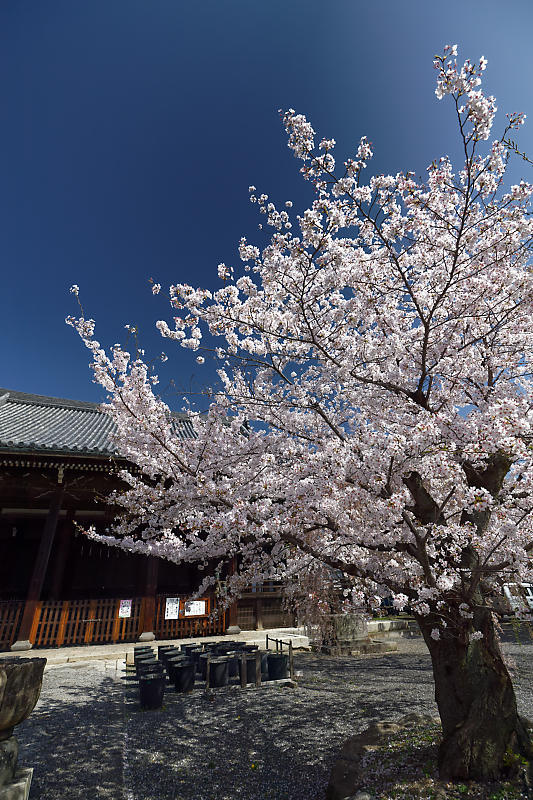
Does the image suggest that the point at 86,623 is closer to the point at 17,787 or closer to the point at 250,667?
the point at 250,667

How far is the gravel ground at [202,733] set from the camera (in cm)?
429

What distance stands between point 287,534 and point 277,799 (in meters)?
2.69

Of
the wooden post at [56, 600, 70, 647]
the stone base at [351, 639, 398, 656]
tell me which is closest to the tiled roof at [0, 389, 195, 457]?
the wooden post at [56, 600, 70, 647]

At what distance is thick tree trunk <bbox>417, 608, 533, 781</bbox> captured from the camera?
151 inches

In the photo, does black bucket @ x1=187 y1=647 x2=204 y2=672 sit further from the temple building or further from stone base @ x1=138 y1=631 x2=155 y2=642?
stone base @ x1=138 y1=631 x2=155 y2=642

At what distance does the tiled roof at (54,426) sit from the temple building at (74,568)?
0.05 metres

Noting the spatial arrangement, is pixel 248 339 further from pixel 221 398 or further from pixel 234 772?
pixel 234 772

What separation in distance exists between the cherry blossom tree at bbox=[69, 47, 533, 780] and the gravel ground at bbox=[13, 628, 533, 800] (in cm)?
216

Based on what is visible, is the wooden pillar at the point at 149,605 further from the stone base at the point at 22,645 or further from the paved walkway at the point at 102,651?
the stone base at the point at 22,645

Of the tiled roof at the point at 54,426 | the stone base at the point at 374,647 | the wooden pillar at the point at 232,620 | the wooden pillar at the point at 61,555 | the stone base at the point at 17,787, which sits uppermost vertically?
the tiled roof at the point at 54,426

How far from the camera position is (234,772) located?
462 cm

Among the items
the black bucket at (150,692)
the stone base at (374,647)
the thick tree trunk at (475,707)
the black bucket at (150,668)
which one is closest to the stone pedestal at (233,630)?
the stone base at (374,647)

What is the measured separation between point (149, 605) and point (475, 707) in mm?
10190

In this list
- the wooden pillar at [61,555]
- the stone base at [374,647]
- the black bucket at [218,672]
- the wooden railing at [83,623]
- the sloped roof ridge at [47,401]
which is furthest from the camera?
the sloped roof ridge at [47,401]
